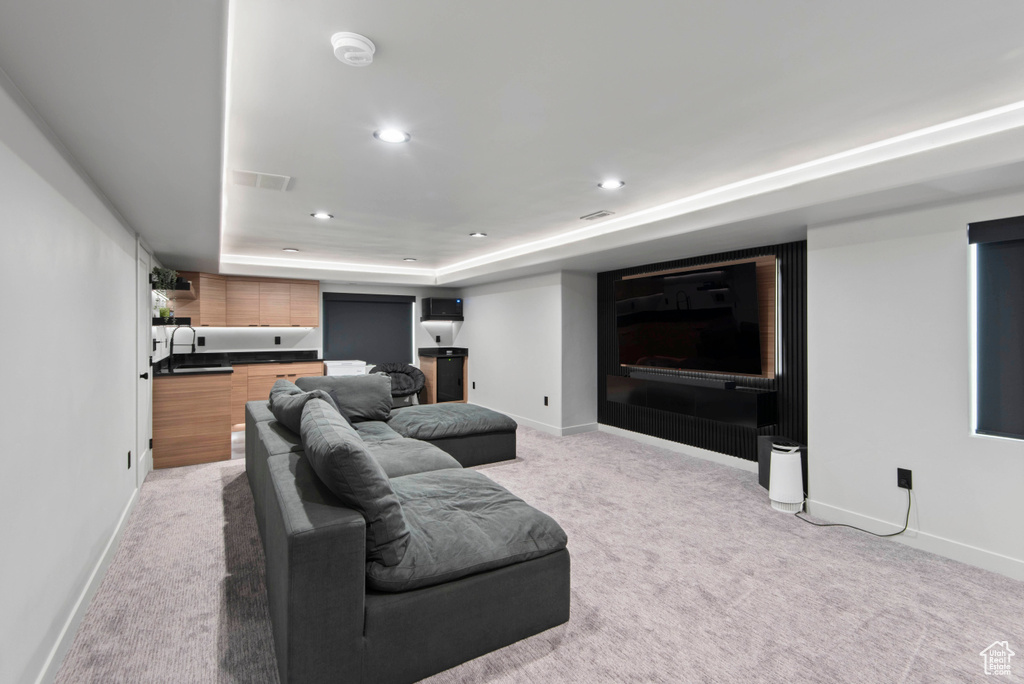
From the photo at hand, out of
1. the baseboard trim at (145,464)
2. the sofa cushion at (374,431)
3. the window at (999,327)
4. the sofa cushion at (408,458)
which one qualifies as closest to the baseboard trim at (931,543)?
the window at (999,327)

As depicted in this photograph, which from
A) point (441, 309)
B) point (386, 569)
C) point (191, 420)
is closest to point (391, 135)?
point (386, 569)

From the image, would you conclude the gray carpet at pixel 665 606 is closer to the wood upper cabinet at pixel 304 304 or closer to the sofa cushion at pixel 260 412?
the sofa cushion at pixel 260 412

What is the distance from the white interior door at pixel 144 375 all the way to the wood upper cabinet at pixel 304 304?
2588 millimetres

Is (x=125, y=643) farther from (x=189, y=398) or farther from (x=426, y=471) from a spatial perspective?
(x=189, y=398)

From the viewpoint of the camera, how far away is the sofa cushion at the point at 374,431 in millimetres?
3809

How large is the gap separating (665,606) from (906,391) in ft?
6.86

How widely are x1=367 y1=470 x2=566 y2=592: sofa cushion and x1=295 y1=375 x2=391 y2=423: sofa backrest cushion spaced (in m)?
1.95

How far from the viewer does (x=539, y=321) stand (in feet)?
20.6

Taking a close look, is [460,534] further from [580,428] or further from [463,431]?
[580,428]

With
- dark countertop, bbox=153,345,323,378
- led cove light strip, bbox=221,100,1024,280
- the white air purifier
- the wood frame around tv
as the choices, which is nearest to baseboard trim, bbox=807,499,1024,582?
the white air purifier

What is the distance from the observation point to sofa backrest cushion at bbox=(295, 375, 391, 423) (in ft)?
14.1

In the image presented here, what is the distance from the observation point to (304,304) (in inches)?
283

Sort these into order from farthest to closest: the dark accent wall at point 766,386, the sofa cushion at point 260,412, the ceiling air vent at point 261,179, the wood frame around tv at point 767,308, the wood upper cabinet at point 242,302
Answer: the wood upper cabinet at point 242,302 < the wood frame around tv at point 767,308 < the dark accent wall at point 766,386 < the sofa cushion at point 260,412 < the ceiling air vent at point 261,179

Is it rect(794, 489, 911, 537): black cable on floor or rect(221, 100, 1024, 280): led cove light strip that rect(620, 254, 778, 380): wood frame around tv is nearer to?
rect(221, 100, 1024, 280): led cove light strip
